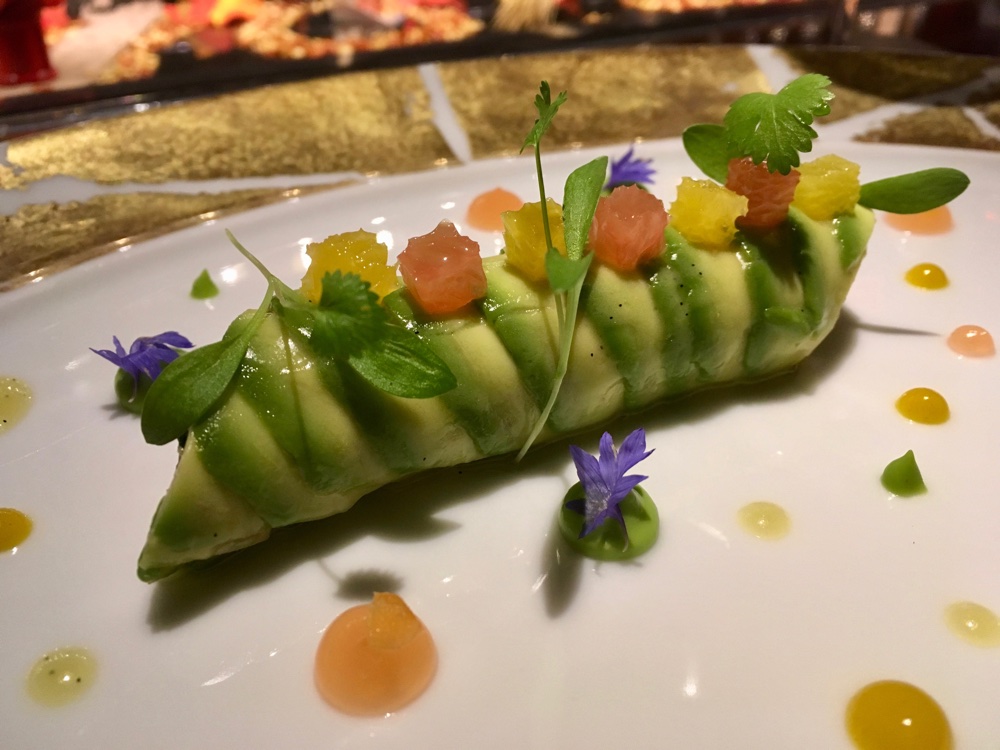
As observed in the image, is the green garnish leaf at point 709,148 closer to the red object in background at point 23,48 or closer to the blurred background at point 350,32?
the blurred background at point 350,32

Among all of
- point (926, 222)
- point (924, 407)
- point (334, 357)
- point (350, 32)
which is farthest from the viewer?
point (350, 32)

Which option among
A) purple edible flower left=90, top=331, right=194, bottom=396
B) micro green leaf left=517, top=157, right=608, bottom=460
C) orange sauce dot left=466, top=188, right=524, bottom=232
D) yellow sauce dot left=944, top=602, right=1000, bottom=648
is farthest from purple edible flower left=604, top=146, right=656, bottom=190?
yellow sauce dot left=944, top=602, right=1000, bottom=648

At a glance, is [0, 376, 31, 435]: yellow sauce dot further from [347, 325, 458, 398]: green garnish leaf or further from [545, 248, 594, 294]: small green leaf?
[545, 248, 594, 294]: small green leaf

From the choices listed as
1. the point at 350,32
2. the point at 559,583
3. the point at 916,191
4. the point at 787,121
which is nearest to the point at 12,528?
the point at 559,583

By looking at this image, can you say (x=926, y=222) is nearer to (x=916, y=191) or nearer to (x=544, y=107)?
(x=916, y=191)

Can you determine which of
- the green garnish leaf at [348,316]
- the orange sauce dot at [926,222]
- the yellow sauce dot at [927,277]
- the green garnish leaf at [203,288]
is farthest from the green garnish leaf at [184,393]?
the orange sauce dot at [926,222]

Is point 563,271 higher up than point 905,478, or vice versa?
point 563,271
